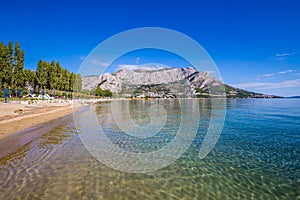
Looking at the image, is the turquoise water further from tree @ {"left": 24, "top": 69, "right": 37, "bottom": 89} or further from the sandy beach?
tree @ {"left": 24, "top": 69, "right": 37, "bottom": 89}

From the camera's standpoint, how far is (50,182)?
6.38 metres

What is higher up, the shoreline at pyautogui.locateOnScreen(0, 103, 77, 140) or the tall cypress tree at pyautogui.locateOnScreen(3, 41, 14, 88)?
the tall cypress tree at pyautogui.locateOnScreen(3, 41, 14, 88)

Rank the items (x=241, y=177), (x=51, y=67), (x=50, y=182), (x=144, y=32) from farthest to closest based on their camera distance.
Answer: (x=51, y=67)
(x=144, y=32)
(x=241, y=177)
(x=50, y=182)

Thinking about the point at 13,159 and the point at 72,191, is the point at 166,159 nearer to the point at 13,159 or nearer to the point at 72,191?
the point at 72,191

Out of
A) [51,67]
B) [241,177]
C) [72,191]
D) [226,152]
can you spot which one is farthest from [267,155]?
[51,67]

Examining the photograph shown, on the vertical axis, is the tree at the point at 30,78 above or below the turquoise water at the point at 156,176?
above

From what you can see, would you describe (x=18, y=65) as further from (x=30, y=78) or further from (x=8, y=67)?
(x=30, y=78)

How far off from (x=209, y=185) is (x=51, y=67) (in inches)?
3061

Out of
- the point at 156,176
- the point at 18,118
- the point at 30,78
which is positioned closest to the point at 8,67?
the point at 30,78

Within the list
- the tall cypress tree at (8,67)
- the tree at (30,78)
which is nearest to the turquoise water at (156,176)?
the tall cypress tree at (8,67)

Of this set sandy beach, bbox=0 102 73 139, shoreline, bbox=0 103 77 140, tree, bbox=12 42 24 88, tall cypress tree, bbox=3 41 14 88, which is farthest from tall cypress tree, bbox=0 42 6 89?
shoreline, bbox=0 103 77 140

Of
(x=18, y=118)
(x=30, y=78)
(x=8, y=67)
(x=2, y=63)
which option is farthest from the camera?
(x=30, y=78)

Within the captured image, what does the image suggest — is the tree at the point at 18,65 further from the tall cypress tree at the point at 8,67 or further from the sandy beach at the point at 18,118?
the sandy beach at the point at 18,118

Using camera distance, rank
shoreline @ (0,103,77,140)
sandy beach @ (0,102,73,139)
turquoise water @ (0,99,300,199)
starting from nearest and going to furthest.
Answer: turquoise water @ (0,99,300,199) < shoreline @ (0,103,77,140) < sandy beach @ (0,102,73,139)
